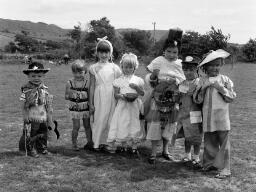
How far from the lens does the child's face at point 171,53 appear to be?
529 cm

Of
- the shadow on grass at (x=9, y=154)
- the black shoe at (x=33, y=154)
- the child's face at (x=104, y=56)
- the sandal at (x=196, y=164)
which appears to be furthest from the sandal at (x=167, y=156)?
the shadow on grass at (x=9, y=154)

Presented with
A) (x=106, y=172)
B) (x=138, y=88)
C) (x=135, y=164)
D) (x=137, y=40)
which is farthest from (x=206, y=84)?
(x=137, y=40)

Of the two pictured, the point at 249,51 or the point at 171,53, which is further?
the point at 249,51

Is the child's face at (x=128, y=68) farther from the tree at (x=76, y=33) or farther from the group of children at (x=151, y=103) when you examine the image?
the tree at (x=76, y=33)

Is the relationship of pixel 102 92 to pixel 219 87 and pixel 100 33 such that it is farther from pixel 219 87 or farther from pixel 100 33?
pixel 100 33

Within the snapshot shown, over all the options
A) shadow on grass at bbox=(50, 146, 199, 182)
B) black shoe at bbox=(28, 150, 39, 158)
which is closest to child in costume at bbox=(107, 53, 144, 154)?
shadow on grass at bbox=(50, 146, 199, 182)

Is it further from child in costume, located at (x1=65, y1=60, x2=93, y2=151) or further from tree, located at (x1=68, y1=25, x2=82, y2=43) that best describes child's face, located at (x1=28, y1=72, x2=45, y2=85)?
tree, located at (x1=68, y1=25, x2=82, y2=43)

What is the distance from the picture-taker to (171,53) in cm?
531

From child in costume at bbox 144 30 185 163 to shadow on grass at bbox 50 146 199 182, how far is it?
9.1 inches

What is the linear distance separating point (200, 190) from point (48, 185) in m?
1.86

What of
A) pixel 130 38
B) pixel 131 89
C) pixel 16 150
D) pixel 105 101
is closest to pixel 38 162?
pixel 16 150

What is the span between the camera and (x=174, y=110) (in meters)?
5.42

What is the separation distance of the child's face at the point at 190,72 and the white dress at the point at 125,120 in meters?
0.82

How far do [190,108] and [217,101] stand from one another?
431 mm
